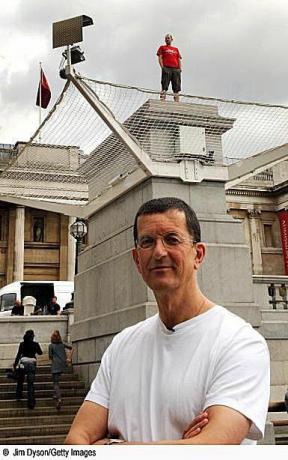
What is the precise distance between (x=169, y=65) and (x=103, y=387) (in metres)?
10.0

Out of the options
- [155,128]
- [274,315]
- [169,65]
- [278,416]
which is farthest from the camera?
[169,65]

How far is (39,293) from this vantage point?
29.5 m

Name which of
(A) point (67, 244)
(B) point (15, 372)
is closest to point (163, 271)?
(B) point (15, 372)

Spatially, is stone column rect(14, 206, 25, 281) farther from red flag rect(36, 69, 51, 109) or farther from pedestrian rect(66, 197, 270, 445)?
pedestrian rect(66, 197, 270, 445)

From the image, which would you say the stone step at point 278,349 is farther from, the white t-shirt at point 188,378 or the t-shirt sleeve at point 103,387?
the white t-shirt at point 188,378

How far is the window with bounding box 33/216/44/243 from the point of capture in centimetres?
5928

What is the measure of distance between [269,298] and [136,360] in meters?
8.96

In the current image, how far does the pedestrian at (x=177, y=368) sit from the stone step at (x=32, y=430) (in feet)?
25.5

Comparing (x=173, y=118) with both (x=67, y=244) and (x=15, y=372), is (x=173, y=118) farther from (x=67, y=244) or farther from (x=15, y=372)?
(x=67, y=244)

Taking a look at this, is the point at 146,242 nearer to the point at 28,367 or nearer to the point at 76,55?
the point at 76,55

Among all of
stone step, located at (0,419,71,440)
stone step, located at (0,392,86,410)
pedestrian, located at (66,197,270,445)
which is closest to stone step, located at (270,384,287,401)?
stone step, located at (0,419,71,440)

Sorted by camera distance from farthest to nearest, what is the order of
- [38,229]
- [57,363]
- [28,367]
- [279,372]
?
[38,229] < [28,367] < [57,363] < [279,372]

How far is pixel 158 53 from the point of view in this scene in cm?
1175

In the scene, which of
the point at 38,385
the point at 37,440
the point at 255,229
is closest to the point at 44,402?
the point at 38,385
